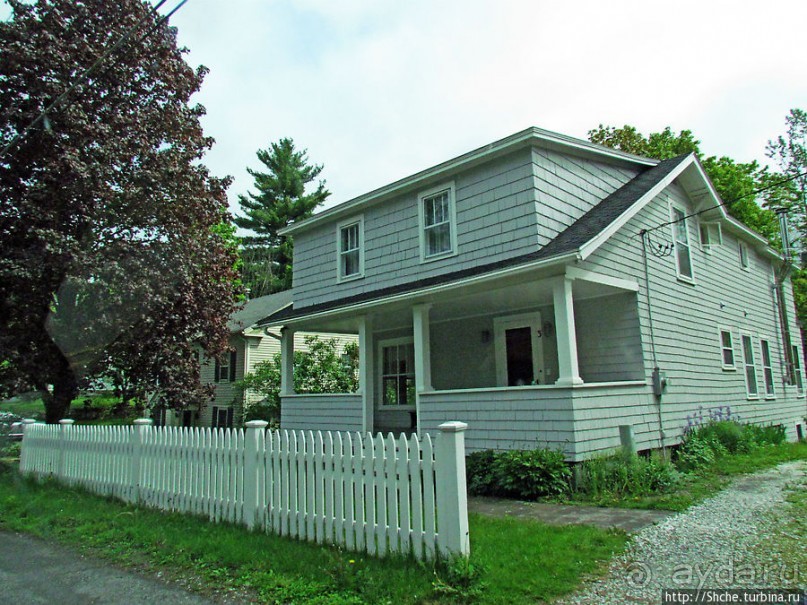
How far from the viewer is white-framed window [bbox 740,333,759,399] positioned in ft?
44.1

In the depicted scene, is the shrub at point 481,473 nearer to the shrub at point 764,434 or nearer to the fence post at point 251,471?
the fence post at point 251,471

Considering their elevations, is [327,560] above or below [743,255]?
below

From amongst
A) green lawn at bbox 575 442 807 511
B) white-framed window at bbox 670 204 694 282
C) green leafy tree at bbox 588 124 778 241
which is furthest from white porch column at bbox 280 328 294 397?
green leafy tree at bbox 588 124 778 241

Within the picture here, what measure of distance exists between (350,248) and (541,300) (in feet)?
15.7

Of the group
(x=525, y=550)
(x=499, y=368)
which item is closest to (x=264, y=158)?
(x=499, y=368)

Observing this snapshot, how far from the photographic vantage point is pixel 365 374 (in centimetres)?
1177

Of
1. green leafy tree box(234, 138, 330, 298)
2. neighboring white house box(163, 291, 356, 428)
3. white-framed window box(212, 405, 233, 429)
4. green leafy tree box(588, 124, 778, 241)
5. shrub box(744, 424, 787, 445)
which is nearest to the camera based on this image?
shrub box(744, 424, 787, 445)

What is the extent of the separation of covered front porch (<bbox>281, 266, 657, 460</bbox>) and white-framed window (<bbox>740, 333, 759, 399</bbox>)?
544 centimetres

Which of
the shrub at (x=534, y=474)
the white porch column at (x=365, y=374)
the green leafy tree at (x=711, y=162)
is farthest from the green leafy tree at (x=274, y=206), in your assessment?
the shrub at (x=534, y=474)

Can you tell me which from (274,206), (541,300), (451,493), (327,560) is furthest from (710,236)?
(274,206)

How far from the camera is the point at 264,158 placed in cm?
4112

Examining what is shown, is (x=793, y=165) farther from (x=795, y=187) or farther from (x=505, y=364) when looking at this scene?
(x=505, y=364)

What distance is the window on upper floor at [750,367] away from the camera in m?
13.5

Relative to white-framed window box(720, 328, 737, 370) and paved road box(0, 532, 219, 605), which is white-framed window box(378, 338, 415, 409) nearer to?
white-framed window box(720, 328, 737, 370)
